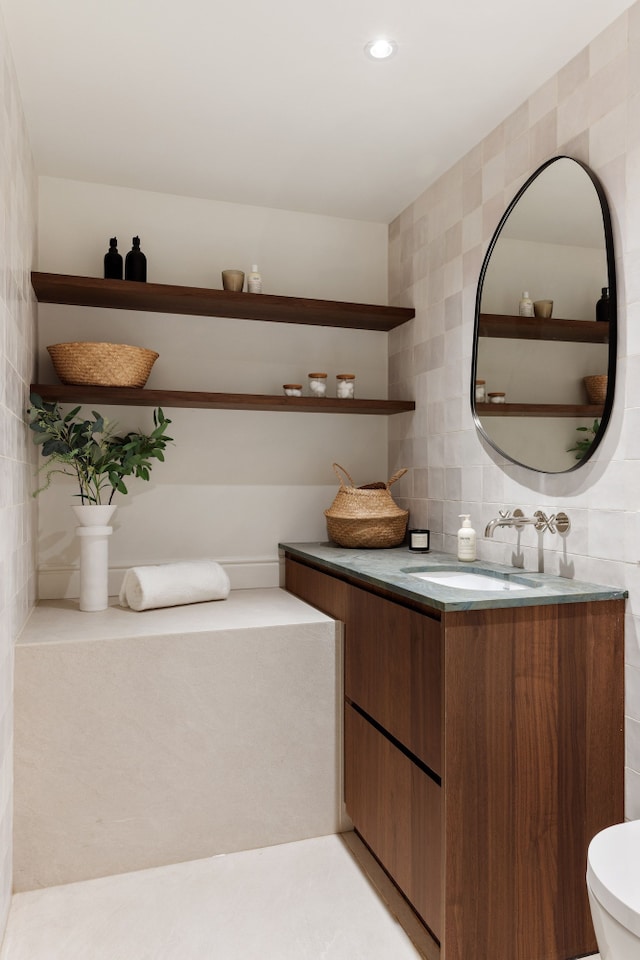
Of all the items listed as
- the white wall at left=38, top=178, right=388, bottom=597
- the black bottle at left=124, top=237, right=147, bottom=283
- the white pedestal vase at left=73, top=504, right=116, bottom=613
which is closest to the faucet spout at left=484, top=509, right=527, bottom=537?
the white wall at left=38, top=178, right=388, bottom=597

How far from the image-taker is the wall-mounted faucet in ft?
6.02

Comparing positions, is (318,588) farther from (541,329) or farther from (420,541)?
(541,329)

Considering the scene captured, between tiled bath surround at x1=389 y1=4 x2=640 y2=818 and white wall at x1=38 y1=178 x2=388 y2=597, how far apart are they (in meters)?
0.22

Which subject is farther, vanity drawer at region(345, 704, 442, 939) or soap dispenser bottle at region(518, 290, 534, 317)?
soap dispenser bottle at region(518, 290, 534, 317)

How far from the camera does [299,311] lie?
2.66 m

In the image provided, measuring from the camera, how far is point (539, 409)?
1.96 metres

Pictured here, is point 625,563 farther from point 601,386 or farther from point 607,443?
point 601,386

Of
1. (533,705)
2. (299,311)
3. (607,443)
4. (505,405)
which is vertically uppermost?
(299,311)

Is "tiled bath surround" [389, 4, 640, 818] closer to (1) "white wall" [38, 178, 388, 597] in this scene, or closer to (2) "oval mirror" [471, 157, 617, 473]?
(2) "oval mirror" [471, 157, 617, 473]

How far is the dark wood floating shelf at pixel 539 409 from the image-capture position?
5.69 feet

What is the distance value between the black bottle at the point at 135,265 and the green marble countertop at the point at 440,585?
123 centimetres

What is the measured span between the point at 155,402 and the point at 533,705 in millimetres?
1722

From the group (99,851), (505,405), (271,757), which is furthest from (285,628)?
(505,405)

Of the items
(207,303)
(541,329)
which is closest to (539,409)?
(541,329)
